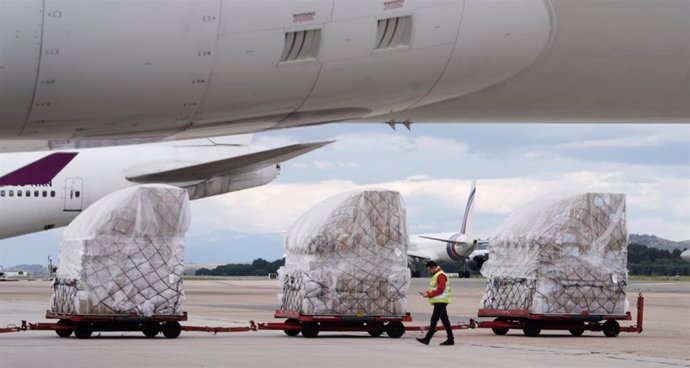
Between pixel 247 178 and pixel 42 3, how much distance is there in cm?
3445

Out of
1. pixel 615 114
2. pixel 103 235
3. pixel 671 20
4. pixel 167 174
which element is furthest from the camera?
pixel 167 174

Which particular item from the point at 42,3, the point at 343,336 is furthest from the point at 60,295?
the point at 42,3

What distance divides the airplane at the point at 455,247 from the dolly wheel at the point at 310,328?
58978 mm

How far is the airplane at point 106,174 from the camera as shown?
39812mm

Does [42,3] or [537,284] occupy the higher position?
[42,3]

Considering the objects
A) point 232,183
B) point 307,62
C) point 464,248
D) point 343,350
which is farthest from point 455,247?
point 307,62

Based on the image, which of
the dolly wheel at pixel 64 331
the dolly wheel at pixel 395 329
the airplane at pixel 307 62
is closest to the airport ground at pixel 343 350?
the dolly wheel at pixel 395 329

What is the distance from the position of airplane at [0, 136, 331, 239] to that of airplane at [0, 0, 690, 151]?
2957cm

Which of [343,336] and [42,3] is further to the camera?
[343,336]

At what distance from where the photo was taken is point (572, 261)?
19.7m

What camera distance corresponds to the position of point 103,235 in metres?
18.5

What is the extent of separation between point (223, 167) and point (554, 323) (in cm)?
2183

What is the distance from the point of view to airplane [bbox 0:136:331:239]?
39812mm

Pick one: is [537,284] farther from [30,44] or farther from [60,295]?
[30,44]
